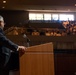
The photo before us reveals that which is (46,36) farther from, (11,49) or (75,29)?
(11,49)

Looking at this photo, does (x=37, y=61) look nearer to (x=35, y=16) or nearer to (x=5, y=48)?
(x=5, y=48)

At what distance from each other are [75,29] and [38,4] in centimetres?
405

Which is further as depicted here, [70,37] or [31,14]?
[31,14]

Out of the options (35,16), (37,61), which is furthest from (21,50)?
(35,16)

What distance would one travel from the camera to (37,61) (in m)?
2.79

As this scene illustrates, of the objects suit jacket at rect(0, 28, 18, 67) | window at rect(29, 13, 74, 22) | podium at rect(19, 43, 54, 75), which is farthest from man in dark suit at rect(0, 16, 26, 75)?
window at rect(29, 13, 74, 22)

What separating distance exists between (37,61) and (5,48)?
45cm

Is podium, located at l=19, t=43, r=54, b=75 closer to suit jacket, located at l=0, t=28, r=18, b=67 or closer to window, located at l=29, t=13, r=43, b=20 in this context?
suit jacket, located at l=0, t=28, r=18, b=67

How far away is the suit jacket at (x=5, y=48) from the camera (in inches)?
99.0

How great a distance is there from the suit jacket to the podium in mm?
186

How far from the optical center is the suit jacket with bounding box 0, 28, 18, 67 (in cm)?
251

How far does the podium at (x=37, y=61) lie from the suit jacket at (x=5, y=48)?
0.19 metres

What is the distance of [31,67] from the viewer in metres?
2.76

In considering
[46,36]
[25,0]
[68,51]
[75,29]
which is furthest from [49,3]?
[68,51]
